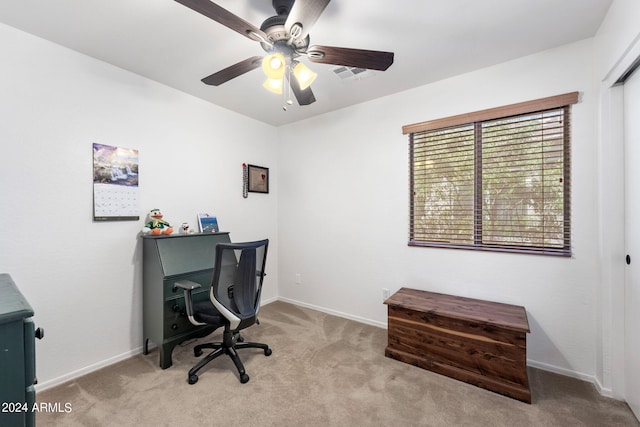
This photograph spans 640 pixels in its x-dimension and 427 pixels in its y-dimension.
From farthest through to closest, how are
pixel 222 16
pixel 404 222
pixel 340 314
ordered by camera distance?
pixel 340 314, pixel 404 222, pixel 222 16

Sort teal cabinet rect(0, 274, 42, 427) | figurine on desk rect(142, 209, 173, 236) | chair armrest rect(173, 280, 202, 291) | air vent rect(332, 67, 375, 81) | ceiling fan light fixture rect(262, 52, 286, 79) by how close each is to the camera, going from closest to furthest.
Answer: teal cabinet rect(0, 274, 42, 427)
ceiling fan light fixture rect(262, 52, 286, 79)
chair armrest rect(173, 280, 202, 291)
air vent rect(332, 67, 375, 81)
figurine on desk rect(142, 209, 173, 236)

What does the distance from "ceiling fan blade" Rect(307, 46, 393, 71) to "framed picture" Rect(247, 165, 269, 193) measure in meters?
2.11

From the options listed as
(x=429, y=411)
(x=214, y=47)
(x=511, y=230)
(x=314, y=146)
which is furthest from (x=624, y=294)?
(x=214, y=47)

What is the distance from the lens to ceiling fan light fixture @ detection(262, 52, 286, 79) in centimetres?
160

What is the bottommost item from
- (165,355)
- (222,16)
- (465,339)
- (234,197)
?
(165,355)

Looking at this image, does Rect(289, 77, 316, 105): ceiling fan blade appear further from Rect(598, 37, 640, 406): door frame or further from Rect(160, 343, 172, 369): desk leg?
Rect(160, 343, 172, 369): desk leg

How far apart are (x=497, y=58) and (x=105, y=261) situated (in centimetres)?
364

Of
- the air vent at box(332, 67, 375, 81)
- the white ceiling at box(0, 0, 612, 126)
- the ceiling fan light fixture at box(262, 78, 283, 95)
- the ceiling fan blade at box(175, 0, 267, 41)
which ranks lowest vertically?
the ceiling fan light fixture at box(262, 78, 283, 95)

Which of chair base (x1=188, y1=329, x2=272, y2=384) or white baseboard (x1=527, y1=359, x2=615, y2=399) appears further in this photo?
chair base (x1=188, y1=329, x2=272, y2=384)

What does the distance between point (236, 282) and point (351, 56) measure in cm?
171

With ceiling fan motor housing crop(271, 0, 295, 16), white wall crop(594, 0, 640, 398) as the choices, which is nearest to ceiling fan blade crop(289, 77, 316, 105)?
ceiling fan motor housing crop(271, 0, 295, 16)

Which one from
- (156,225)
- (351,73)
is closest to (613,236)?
(351,73)

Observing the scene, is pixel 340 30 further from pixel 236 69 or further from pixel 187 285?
pixel 187 285

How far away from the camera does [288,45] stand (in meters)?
1.62
